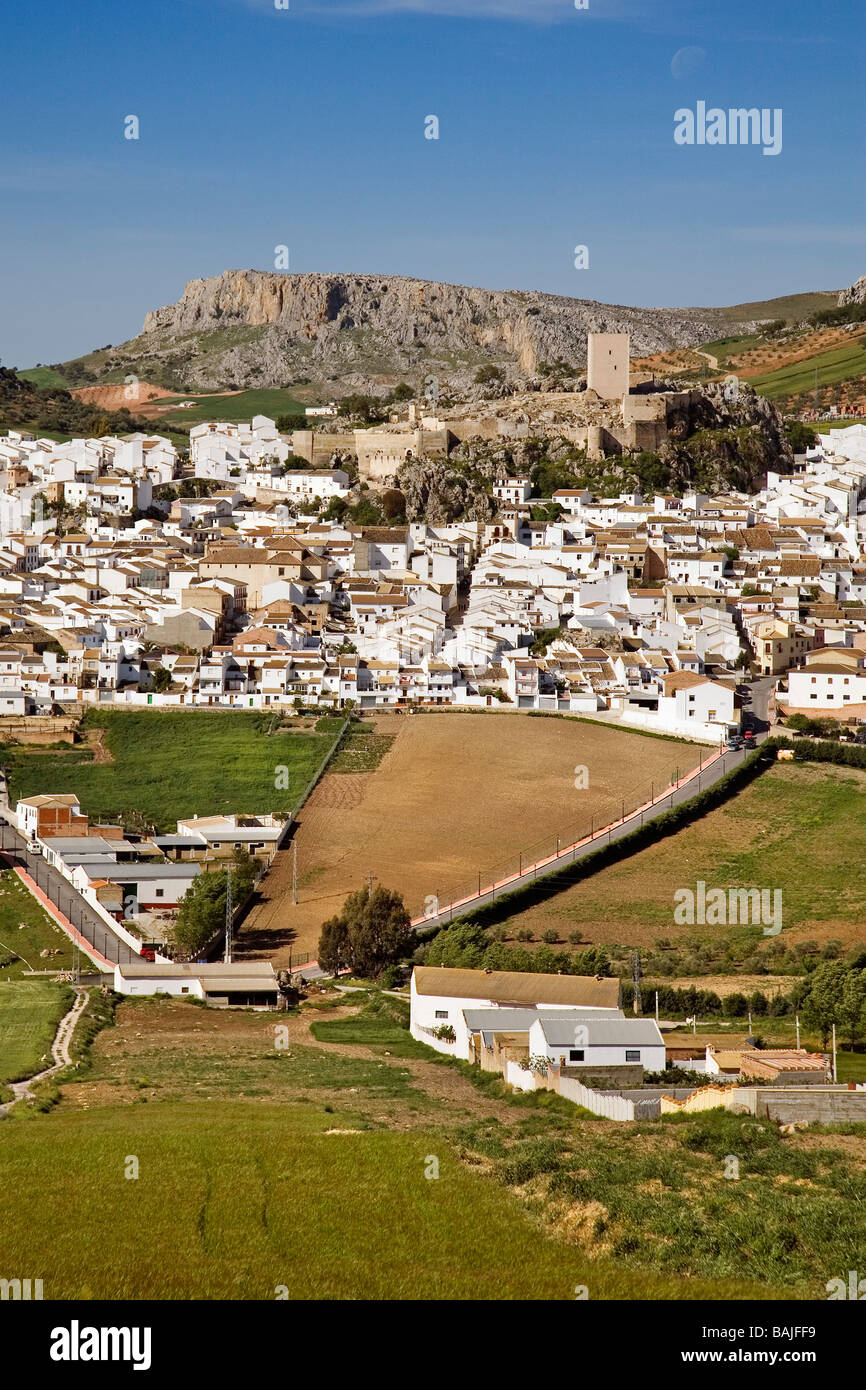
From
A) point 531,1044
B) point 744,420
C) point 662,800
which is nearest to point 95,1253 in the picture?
point 531,1044

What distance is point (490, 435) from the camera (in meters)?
72.8

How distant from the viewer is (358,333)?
130250mm

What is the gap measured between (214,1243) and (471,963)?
17243mm

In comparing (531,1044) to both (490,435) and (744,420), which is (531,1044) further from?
(744,420)

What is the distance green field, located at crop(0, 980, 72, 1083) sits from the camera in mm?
22875

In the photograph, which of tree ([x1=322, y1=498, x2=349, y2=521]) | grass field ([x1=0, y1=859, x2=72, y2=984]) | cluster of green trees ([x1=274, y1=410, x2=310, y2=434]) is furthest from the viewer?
cluster of green trees ([x1=274, y1=410, x2=310, y2=434])

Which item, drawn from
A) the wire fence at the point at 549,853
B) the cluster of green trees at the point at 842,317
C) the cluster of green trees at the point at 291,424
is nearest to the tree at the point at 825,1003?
the wire fence at the point at 549,853

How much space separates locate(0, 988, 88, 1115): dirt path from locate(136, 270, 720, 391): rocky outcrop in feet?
310

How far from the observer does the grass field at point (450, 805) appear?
3706cm

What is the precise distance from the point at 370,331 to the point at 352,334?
4.45 ft

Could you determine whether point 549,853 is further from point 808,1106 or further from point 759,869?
point 808,1106

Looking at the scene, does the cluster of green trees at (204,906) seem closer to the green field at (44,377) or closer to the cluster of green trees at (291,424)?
the cluster of green trees at (291,424)

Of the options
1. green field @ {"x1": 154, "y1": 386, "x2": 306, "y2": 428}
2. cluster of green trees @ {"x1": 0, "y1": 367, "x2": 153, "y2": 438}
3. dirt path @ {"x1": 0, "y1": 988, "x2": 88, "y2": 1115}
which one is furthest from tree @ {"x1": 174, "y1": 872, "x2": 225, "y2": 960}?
green field @ {"x1": 154, "y1": 386, "x2": 306, "y2": 428}

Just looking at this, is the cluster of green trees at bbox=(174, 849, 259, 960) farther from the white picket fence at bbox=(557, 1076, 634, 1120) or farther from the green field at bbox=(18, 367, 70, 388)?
the green field at bbox=(18, 367, 70, 388)
